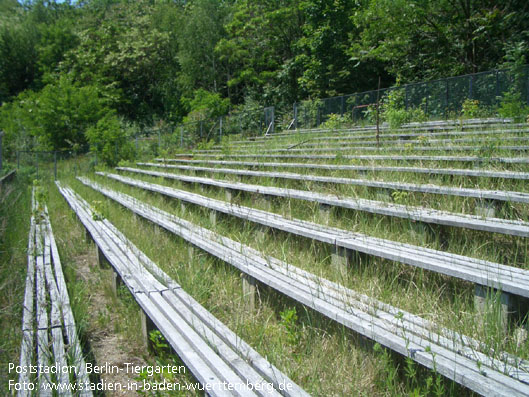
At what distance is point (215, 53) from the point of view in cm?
2842

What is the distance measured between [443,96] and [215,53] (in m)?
20.1

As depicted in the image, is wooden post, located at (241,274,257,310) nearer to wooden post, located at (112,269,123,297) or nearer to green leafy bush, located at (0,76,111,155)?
wooden post, located at (112,269,123,297)

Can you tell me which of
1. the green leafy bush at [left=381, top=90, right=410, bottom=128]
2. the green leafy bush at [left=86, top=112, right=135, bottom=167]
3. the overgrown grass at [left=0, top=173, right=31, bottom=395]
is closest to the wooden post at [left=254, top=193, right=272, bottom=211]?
the overgrown grass at [left=0, top=173, right=31, bottom=395]

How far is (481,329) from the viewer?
169cm

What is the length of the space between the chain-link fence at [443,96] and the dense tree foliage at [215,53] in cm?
77

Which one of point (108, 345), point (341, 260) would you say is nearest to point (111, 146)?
point (108, 345)

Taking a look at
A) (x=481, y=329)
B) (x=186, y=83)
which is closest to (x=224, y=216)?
(x=481, y=329)

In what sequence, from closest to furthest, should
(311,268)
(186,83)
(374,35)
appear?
(311,268) < (374,35) < (186,83)

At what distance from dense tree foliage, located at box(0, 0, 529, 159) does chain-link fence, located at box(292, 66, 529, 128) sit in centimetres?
77

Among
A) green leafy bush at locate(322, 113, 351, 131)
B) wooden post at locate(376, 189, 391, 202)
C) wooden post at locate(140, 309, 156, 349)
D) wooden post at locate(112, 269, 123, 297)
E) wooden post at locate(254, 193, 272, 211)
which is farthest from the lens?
green leafy bush at locate(322, 113, 351, 131)

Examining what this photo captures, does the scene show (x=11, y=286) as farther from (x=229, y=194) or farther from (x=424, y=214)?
(x=424, y=214)

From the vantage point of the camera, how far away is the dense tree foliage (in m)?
15.8

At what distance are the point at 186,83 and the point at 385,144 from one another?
24498mm

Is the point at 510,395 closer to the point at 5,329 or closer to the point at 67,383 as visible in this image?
the point at 67,383
